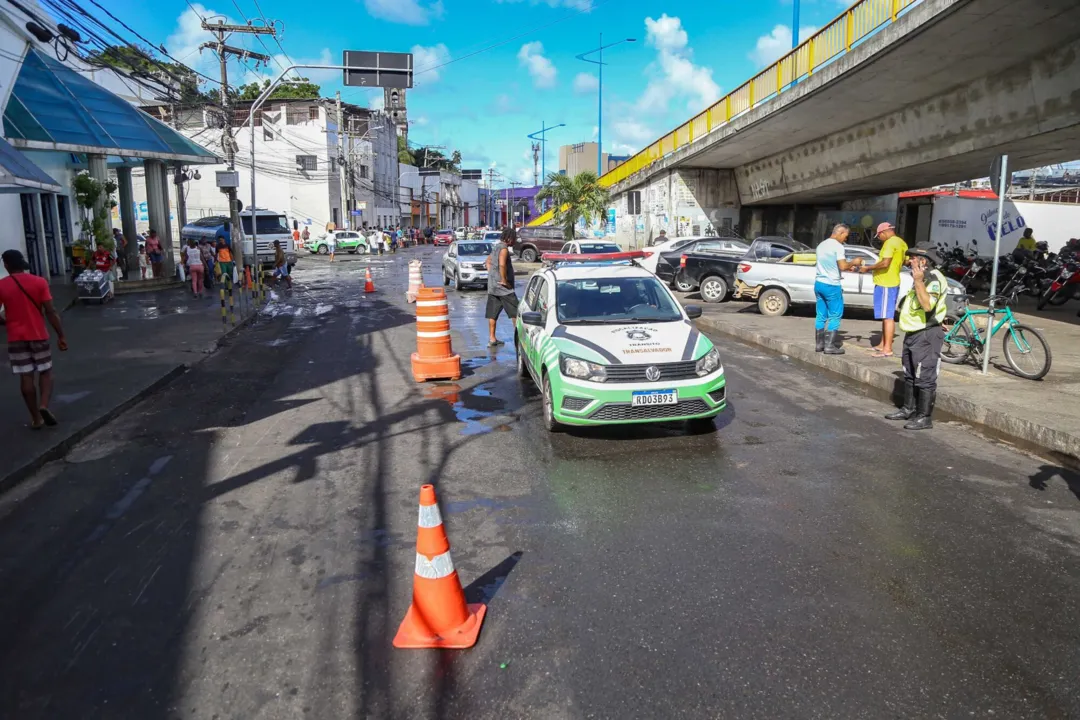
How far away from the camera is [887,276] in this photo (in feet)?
35.2

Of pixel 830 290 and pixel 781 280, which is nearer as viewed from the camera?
pixel 830 290

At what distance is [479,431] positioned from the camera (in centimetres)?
768

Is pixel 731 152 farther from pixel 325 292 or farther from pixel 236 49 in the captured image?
pixel 236 49

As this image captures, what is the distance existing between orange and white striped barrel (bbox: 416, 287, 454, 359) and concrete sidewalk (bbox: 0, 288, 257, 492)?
3453mm

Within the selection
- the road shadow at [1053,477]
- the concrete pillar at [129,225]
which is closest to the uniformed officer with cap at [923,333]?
the road shadow at [1053,477]

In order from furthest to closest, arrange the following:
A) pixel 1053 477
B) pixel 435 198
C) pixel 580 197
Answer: pixel 435 198 < pixel 580 197 < pixel 1053 477

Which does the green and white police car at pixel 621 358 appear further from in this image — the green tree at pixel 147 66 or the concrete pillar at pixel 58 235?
the concrete pillar at pixel 58 235

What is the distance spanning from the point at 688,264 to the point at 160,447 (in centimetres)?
1556

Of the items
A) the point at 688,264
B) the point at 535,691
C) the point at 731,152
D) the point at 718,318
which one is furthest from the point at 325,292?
the point at 535,691

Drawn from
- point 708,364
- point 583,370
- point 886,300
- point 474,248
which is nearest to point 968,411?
point 886,300

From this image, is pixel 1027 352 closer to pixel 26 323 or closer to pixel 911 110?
pixel 26 323

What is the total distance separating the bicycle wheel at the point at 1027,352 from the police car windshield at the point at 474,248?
16.9 m

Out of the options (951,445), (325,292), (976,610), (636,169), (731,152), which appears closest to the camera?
(976,610)

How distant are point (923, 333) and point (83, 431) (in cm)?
827
